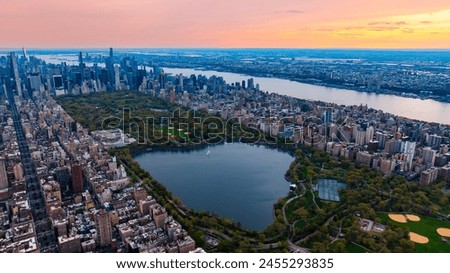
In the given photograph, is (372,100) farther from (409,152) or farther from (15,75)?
(15,75)

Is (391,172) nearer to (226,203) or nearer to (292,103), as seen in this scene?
(226,203)

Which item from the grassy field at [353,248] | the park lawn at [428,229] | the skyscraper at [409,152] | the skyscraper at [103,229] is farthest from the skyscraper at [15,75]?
the park lawn at [428,229]

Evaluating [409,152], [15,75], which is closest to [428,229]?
[409,152]

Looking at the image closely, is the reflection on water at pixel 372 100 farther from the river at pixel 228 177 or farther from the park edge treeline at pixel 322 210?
the river at pixel 228 177

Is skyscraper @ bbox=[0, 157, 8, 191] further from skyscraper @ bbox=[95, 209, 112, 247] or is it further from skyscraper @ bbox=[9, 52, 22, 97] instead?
skyscraper @ bbox=[9, 52, 22, 97]

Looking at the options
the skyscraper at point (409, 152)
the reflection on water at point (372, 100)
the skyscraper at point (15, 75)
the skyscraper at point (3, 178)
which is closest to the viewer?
the skyscraper at point (3, 178)

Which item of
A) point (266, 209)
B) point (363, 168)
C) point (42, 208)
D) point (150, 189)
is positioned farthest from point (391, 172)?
point (42, 208)
